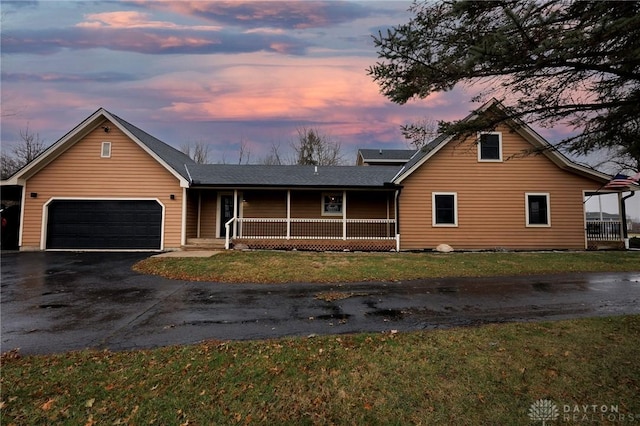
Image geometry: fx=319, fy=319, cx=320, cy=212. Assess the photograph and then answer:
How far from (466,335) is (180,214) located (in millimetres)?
13734

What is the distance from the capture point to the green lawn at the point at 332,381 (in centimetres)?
288

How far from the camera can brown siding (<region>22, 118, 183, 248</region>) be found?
14977 mm

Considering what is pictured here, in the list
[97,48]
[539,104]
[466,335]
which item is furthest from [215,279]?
[97,48]

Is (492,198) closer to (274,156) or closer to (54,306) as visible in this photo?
(54,306)

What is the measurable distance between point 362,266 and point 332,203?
6.73 meters

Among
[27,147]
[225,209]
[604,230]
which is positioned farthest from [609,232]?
[27,147]

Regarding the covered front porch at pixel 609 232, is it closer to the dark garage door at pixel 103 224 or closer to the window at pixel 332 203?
the window at pixel 332 203

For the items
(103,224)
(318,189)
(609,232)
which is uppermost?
(318,189)

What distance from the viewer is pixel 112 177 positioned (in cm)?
1507

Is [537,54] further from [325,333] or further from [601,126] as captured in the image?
[325,333]

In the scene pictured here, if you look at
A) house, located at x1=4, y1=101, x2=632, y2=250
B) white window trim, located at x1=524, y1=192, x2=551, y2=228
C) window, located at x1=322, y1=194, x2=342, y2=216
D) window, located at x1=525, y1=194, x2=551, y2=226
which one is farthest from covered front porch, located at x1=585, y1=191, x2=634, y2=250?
window, located at x1=322, y1=194, x2=342, y2=216

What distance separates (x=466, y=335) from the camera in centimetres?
466

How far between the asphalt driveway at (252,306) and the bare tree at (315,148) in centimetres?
2778

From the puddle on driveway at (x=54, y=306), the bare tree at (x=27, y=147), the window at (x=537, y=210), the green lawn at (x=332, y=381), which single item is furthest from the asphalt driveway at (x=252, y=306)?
the bare tree at (x=27, y=147)
